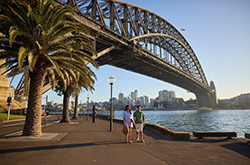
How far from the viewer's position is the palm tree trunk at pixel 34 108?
9.02 meters

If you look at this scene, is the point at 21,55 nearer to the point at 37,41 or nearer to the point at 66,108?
the point at 37,41

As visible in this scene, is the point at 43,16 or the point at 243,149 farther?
the point at 43,16

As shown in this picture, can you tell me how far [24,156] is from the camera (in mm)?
5488

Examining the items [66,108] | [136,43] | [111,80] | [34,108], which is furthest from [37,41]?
[136,43]

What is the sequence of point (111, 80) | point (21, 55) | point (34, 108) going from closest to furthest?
point (21, 55), point (34, 108), point (111, 80)

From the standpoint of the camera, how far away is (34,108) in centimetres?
927

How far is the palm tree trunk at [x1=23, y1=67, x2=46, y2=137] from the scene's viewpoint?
9.02 m

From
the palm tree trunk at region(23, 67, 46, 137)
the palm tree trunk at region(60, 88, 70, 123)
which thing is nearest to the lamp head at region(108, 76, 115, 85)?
the palm tree trunk at region(23, 67, 46, 137)

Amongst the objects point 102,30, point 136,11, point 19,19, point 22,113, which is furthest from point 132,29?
point 19,19

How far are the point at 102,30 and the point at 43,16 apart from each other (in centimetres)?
1831

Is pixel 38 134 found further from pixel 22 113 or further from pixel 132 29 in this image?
pixel 132 29

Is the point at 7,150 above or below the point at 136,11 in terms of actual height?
below

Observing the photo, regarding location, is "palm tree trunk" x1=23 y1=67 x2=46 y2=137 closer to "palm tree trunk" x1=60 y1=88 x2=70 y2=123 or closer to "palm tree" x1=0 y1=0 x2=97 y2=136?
"palm tree" x1=0 y1=0 x2=97 y2=136

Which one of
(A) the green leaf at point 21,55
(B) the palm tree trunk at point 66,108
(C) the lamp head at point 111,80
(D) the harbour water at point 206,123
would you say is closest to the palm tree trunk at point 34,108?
(A) the green leaf at point 21,55
